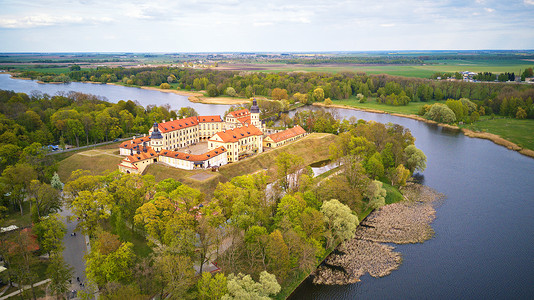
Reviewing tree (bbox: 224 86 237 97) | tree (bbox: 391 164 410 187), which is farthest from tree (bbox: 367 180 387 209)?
tree (bbox: 224 86 237 97)

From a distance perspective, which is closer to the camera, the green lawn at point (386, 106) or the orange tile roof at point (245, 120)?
the orange tile roof at point (245, 120)

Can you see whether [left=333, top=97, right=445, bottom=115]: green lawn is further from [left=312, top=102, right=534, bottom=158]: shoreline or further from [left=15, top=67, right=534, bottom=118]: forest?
[left=312, top=102, right=534, bottom=158]: shoreline

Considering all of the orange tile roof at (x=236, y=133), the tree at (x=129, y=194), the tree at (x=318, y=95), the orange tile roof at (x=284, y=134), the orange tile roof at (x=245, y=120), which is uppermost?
the tree at (x=318, y=95)

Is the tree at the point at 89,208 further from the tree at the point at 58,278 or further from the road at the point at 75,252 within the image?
the tree at the point at 58,278

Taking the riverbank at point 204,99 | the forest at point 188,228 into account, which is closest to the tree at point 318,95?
the riverbank at point 204,99

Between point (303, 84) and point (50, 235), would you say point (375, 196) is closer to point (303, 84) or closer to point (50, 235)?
point (50, 235)

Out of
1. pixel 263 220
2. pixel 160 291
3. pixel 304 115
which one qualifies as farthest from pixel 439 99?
pixel 160 291
